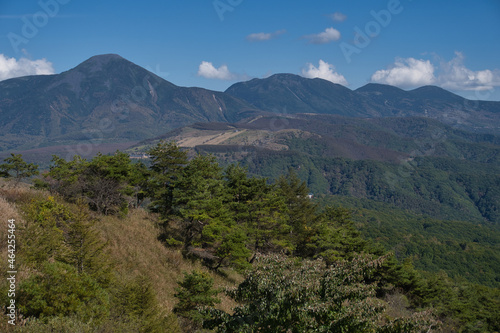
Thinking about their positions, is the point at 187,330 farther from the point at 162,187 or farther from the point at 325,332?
the point at 162,187

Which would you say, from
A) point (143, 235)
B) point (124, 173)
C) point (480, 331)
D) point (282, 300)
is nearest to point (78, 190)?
point (124, 173)

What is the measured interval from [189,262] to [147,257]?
3.57m

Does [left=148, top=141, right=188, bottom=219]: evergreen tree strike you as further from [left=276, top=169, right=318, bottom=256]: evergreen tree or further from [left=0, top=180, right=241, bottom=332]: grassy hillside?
[left=276, top=169, right=318, bottom=256]: evergreen tree

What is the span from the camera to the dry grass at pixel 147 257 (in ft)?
52.9

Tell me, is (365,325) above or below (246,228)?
above

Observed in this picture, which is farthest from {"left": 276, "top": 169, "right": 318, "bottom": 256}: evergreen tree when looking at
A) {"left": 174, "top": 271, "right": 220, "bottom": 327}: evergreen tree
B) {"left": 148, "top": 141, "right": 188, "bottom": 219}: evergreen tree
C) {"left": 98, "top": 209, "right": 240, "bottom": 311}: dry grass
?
{"left": 174, "top": 271, "right": 220, "bottom": 327}: evergreen tree

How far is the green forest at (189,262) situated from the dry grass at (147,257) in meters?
0.10

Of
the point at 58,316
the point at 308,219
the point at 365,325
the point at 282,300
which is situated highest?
the point at 282,300

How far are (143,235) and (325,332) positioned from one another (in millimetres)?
18152

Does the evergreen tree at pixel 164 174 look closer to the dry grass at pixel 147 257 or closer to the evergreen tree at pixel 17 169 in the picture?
the dry grass at pixel 147 257

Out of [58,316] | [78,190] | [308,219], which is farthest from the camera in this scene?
[308,219]

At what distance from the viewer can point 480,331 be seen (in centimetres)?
3022

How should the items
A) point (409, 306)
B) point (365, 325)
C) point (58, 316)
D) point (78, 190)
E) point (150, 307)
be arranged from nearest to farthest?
1. point (365, 325)
2. point (58, 316)
3. point (150, 307)
4. point (78, 190)
5. point (409, 306)

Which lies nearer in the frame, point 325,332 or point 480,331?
point 325,332
